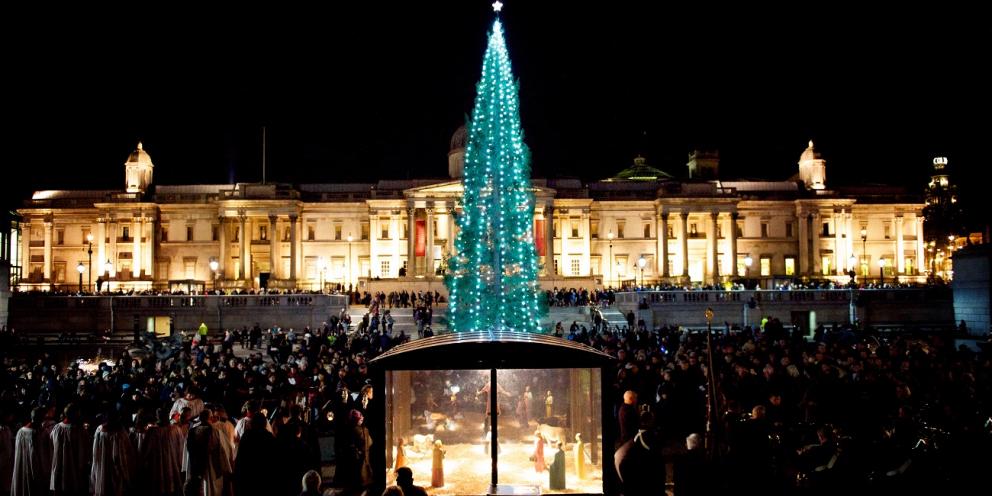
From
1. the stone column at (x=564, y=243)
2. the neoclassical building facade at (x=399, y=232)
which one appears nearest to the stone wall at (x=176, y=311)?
the neoclassical building facade at (x=399, y=232)

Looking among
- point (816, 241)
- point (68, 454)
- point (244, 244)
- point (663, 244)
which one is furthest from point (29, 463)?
point (816, 241)

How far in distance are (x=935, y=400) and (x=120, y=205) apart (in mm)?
68853

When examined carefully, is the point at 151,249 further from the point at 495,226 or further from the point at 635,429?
the point at 635,429

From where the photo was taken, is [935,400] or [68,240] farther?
[68,240]

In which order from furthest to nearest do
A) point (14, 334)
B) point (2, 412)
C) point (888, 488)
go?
1. point (14, 334)
2. point (2, 412)
3. point (888, 488)

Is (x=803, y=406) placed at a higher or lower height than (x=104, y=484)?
higher

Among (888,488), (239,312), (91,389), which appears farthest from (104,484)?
(239,312)

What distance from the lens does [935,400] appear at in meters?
12.0

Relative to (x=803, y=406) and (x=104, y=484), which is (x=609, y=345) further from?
(x=104, y=484)

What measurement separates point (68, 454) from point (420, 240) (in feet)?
161

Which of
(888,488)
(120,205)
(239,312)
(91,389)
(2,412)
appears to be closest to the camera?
(888,488)

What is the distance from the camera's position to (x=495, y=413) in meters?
8.30

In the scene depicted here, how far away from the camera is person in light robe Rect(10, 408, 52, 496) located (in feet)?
34.2

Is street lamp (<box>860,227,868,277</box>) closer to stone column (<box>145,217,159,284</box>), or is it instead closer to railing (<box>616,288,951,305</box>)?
railing (<box>616,288,951,305</box>)
